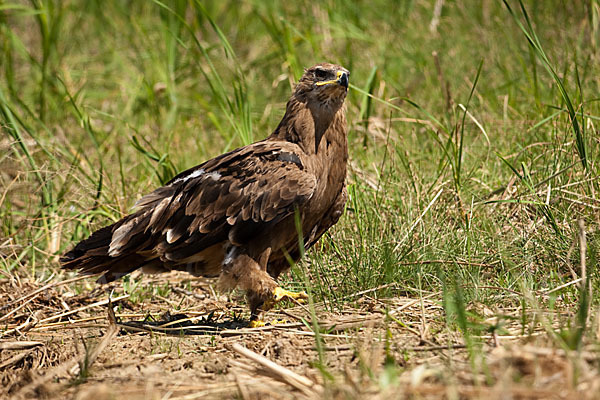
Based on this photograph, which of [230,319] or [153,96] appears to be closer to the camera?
[230,319]

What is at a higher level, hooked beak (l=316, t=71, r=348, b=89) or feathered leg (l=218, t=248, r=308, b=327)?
hooked beak (l=316, t=71, r=348, b=89)

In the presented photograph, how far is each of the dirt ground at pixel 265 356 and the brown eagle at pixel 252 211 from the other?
272mm

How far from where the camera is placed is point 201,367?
291cm

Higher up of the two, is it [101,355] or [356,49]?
[356,49]

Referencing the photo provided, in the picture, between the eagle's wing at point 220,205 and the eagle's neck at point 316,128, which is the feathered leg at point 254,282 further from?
the eagle's neck at point 316,128

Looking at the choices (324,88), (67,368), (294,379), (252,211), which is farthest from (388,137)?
(67,368)

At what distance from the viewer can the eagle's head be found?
399 cm

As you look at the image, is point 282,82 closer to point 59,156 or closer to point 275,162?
point 59,156

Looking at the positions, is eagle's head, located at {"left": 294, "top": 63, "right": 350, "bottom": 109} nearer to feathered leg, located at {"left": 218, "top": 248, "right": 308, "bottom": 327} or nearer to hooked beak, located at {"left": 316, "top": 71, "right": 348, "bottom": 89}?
hooked beak, located at {"left": 316, "top": 71, "right": 348, "bottom": 89}

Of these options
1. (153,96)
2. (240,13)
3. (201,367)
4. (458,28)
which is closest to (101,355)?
(201,367)

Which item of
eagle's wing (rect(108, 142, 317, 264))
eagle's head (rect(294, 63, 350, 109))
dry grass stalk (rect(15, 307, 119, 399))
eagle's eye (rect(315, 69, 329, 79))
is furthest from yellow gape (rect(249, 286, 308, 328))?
eagle's eye (rect(315, 69, 329, 79))

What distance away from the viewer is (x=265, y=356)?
3004 millimetres

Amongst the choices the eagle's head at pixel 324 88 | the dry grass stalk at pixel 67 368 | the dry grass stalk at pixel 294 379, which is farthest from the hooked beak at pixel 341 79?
the dry grass stalk at pixel 294 379

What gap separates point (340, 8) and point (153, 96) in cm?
212
